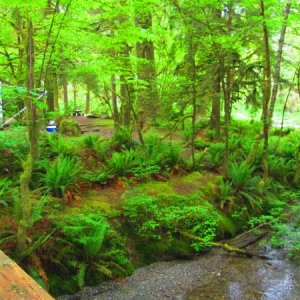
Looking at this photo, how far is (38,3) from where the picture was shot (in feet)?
17.5

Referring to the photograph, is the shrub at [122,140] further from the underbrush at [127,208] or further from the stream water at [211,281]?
the stream water at [211,281]

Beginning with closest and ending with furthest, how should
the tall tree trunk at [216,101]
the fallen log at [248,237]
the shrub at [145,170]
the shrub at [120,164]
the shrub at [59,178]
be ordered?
the shrub at [59,178], the fallen log at [248,237], the shrub at [120,164], the shrub at [145,170], the tall tree trunk at [216,101]

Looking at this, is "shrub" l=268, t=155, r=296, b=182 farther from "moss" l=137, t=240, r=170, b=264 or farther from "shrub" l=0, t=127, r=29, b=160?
"shrub" l=0, t=127, r=29, b=160

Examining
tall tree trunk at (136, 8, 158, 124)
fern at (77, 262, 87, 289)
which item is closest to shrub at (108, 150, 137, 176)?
fern at (77, 262, 87, 289)

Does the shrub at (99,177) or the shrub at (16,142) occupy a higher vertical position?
the shrub at (16,142)

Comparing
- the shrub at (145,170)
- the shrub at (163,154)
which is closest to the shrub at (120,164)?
the shrub at (145,170)

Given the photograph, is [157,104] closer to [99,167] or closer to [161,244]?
[99,167]

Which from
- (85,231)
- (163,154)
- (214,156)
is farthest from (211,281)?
(214,156)

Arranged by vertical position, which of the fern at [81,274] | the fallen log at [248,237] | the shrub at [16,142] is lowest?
the fallen log at [248,237]

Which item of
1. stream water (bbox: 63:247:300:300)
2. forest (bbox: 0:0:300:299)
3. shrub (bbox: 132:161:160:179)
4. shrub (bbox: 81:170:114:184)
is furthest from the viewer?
shrub (bbox: 132:161:160:179)

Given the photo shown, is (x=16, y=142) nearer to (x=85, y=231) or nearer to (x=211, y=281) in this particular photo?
(x=85, y=231)

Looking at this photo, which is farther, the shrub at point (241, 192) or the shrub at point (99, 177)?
the shrub at point (241, 192)

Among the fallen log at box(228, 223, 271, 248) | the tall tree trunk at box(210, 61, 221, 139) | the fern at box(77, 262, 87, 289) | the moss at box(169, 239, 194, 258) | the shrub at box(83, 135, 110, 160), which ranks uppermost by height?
the tall tree trunk at box(210, 61, 221, 139)

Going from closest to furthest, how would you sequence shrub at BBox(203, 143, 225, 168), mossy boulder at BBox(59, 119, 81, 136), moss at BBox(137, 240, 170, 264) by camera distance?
moss at BBox(137, 240, 170, 264) < shrub at BBox(203, 143, 225, 168) < mossy boulder at BBox(59, 119, 81, 136)
